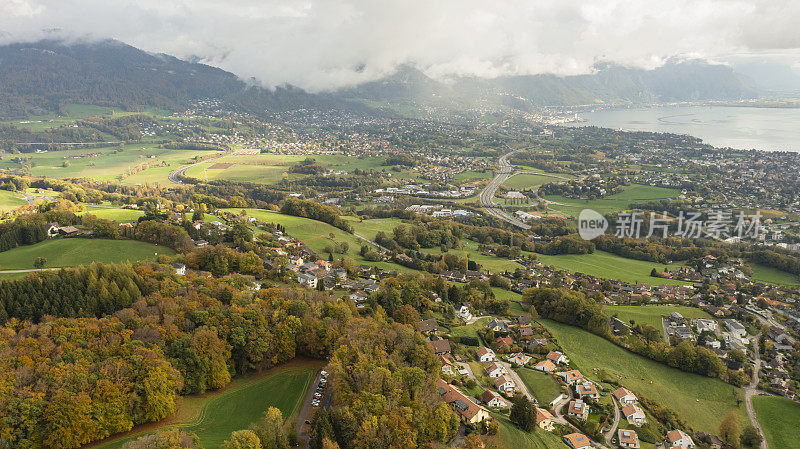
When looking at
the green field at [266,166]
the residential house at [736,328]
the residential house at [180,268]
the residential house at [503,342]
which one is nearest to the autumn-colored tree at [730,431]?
the residential house at [503,342]

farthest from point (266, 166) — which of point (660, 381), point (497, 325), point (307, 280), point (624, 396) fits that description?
point (624, 396)

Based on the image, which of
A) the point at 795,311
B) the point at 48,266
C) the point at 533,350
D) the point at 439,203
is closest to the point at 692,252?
the point at 795,311

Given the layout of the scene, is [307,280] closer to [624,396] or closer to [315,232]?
[315,232]

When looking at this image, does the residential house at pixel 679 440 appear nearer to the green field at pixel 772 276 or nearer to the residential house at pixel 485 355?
the residential house at pixel 485 355

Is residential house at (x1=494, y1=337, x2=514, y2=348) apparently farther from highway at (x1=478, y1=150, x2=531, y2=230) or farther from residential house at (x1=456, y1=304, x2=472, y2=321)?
highway at (x1=478, y1=150, x2=531, y2=230)

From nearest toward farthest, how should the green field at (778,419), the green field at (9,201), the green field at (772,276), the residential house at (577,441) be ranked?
the residential house at (577,441), the green field at (778,419), the green field at (772,276), the green field at (9,201)

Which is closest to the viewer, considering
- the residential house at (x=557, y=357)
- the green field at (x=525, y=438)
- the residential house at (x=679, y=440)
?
the green field at (x=525, y=438)

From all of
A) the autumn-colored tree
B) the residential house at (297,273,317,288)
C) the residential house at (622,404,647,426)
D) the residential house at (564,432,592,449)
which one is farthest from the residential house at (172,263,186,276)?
the autumn-colored tree
